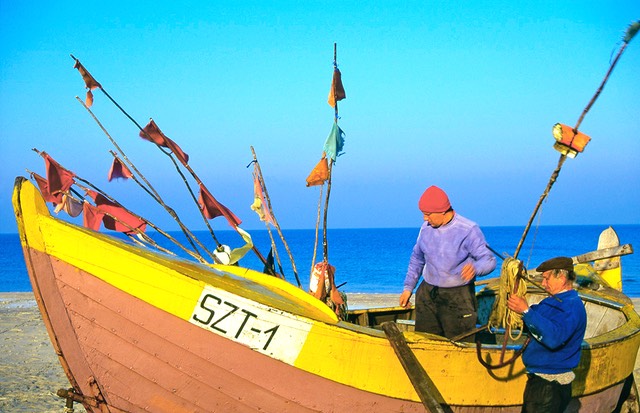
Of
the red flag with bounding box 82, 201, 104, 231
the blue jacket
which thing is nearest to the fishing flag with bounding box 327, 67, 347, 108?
the red flag with bounding box 82, 201, 104, 231

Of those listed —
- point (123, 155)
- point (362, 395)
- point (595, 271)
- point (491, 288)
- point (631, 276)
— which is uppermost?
point (631, 276)

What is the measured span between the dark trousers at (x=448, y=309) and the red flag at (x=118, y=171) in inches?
129

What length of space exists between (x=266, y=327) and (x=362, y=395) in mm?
841

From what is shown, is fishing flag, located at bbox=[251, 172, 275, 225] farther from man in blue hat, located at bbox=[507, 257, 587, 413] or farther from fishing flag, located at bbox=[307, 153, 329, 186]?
man in blue hat, located at bbox=[507, 257, 587, 413]

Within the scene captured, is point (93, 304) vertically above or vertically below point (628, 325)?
below

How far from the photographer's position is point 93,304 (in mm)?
5125

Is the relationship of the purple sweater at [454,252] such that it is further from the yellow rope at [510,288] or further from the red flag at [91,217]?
the red flag at [91,217]

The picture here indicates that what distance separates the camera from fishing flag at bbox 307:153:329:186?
6984 mm

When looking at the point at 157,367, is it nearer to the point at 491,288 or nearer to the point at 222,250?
the point at 222,250

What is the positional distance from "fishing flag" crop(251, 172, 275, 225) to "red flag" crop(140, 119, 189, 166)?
2.62ft

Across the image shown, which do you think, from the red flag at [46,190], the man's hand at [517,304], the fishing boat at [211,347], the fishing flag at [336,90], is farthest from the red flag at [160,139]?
the man's hand at [517,304]

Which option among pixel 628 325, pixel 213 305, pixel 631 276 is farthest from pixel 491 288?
pixel 631 276

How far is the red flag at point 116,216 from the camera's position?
7.53 metres

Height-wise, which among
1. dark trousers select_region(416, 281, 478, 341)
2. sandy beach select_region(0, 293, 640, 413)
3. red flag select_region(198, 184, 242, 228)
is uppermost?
Result: red flag select_region(198, 184, 242, 228)
